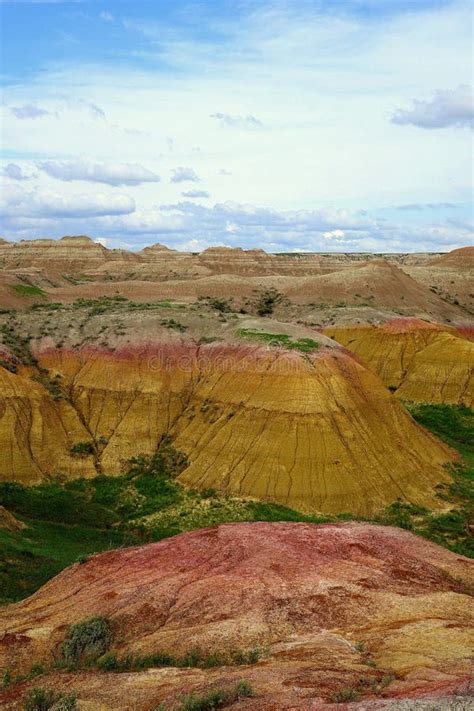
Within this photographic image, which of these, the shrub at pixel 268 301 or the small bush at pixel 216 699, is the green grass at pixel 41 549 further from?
the shrub at pixel 268 301

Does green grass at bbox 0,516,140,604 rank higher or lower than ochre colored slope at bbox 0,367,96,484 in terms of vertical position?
lower

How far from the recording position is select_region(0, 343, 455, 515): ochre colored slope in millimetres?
36938

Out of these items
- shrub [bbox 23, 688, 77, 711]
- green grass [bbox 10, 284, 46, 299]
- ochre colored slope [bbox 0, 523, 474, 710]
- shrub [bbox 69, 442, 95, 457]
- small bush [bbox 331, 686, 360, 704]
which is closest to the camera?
small bush [bbox 331, 686, 360, 704]

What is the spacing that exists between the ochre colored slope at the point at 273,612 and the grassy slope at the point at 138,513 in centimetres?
952

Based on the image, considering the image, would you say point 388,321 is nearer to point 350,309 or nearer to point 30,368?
point 350,309

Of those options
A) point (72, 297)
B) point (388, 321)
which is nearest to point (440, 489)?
point (388, 321)

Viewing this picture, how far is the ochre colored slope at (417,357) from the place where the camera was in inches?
2499

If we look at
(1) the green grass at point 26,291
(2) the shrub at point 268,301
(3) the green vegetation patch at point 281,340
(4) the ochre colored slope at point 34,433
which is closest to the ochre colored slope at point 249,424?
(4) the ochre colored slope at point 34,433

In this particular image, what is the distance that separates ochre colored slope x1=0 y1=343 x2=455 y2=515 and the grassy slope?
1055mm

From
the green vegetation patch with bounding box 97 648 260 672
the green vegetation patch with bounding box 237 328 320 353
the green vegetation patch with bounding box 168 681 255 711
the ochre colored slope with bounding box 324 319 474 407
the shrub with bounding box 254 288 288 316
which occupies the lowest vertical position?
the green vegetation patch with bounding box 97 648 260 672

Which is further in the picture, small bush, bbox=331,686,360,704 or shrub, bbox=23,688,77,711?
shrub, bbox=23,688,77,711

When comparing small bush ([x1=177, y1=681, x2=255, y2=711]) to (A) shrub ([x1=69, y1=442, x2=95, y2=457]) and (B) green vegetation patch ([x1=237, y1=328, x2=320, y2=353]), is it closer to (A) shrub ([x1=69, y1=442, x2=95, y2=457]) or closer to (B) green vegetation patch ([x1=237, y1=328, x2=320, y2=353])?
(A) shrub ([x1=69, y1=442, x2=95, y2=457])

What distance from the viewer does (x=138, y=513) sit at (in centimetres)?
3584

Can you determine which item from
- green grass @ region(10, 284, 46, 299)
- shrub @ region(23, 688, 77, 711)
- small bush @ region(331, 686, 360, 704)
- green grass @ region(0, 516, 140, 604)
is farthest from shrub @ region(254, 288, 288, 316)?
small bush @ region(331, 686, 360, 704)
